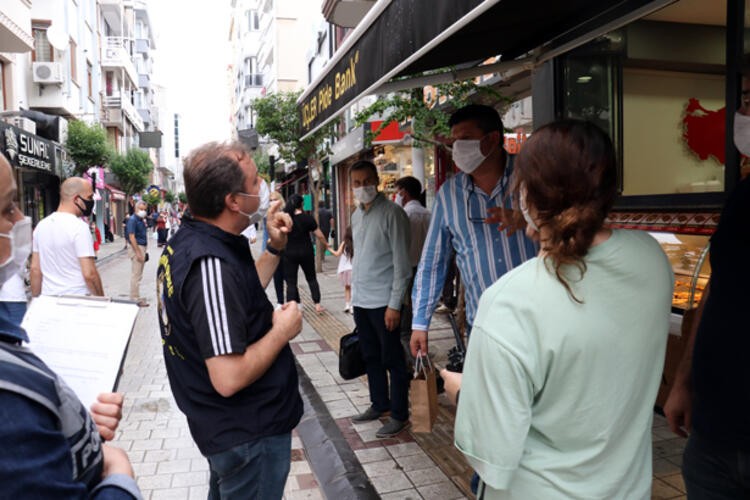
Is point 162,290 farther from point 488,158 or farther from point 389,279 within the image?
point 389,279

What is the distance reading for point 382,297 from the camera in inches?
180

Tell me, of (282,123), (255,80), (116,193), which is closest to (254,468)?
(282,123)

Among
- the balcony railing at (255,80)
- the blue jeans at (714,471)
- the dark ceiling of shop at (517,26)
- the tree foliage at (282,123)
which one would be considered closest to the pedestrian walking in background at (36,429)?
the blue jeans at (714,471)

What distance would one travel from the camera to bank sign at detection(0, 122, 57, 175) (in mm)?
12789

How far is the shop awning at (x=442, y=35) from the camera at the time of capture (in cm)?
238

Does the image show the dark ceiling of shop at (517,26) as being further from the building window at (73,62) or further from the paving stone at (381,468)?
the building window at (73,62)

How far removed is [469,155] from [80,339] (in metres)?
2.19

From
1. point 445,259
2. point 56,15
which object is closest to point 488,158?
point 445,259

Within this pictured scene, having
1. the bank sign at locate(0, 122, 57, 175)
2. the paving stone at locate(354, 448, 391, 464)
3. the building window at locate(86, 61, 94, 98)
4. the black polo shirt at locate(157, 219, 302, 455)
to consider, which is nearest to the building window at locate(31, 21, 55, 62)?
the bank sign at locate(0, 122, 57, 175)

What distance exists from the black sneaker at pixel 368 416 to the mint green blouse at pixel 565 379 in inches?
136

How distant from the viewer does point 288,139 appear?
54.0ft

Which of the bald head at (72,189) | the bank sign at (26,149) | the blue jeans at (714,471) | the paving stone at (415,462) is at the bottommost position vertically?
the paving stone at (415,462)

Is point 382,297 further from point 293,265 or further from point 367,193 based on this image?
point 293,265

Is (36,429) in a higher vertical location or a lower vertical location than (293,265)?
higher
